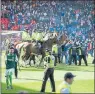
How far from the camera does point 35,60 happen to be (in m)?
23.8

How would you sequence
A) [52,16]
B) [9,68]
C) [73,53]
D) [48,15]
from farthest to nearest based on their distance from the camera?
1. [48,15]
2. [52,16]
3. [73,53]
4. [9,68]

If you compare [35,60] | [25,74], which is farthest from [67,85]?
[35,60]

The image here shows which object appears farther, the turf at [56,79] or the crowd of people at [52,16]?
the crowd of people at [52,16]

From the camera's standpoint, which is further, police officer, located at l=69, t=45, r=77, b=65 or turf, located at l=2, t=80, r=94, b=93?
police officer, located at l=69, t=45, r=77, b=65

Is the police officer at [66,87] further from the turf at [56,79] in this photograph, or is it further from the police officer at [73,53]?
the police officer at [73,53]

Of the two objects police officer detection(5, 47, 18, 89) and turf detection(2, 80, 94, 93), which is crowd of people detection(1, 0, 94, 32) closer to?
turf detection(2, 80, 94, 93)

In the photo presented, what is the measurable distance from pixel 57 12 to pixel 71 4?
173cm

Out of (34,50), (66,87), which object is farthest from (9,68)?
(34,50)

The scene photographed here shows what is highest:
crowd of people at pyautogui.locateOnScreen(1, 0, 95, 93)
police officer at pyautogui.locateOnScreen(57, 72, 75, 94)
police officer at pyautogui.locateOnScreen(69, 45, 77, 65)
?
crowd of people at pyautogui.locateOnScreen(1, 0, 95, 93)

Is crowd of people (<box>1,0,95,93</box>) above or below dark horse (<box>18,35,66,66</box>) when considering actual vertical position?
above

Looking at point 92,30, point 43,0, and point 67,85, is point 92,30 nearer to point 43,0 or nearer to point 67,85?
point 43,0

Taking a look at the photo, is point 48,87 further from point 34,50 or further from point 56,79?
point 34,50

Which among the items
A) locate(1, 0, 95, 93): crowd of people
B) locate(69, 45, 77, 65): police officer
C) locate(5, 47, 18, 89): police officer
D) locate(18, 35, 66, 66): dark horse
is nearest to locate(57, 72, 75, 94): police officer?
locate(5, 47, 18, 89): police officer

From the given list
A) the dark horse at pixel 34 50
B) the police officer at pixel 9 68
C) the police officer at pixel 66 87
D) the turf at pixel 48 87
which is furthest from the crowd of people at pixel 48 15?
the police officer at pixel 66 87
